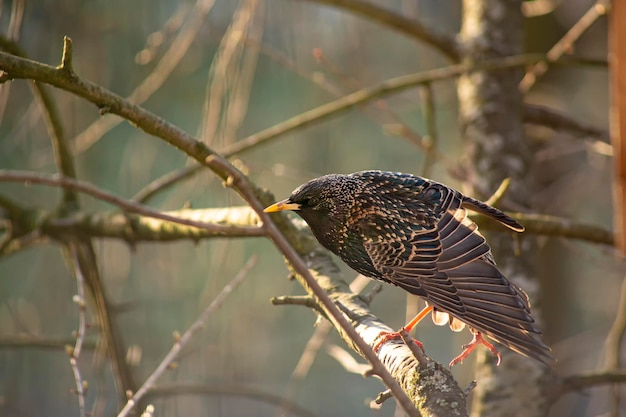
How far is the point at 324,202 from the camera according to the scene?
10.6 feet

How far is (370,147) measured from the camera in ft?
24.4

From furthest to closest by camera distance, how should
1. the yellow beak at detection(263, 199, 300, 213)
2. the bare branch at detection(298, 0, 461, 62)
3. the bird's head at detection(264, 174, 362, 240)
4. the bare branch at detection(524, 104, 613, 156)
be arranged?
1. the bare branch at detection(524, 104, 613, 156)
2. the bare branch at detection(298, 0, 461, 62)
3. the bird's head at detection(264, 174, 362, 240)
4. the yellow beak at detection(263, 199, 300, 213)

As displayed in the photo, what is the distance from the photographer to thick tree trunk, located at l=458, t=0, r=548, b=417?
12.1 ft

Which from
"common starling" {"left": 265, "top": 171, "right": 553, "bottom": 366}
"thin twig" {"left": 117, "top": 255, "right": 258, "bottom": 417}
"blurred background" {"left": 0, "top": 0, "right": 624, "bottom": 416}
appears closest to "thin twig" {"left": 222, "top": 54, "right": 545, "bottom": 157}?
"blurred background" {"left": 0, "top": 0, "right": 624, "bottom": 416}

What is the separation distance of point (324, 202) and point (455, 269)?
61cm

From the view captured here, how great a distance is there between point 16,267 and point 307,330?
13.4 feet

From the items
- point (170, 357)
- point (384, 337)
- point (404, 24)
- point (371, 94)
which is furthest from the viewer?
point (404, 24)

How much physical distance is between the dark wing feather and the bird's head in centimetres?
18

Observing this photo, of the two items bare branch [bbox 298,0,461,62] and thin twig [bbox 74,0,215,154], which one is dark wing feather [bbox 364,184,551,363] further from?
thin twig [bbox 74,0,215,154]

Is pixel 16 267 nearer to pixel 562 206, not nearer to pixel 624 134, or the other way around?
pixel 562 206

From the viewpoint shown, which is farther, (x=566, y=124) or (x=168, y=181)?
(x=566, y=124)

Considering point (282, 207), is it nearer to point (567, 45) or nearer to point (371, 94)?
point (371, 94)

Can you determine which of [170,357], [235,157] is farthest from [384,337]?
[235,157]

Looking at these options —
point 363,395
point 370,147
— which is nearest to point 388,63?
point 370,147
